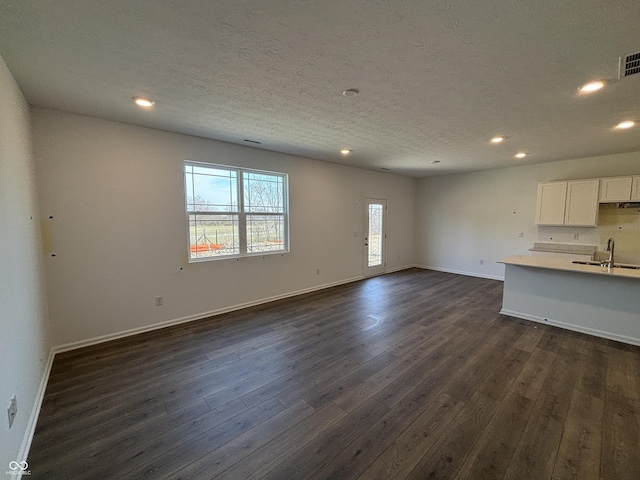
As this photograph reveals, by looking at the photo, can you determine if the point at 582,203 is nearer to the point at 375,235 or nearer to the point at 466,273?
the point at 466,273

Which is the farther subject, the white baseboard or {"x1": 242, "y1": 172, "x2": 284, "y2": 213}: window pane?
{"x1": 242, "y1": 172, "x2": 284, "y2": 213}: window pane

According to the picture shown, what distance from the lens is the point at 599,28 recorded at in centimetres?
157

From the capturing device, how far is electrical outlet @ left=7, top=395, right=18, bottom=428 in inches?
60.1

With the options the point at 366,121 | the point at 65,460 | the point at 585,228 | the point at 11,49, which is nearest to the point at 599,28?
the point at 366,121

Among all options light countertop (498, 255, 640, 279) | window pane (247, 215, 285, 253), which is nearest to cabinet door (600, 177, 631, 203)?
light countertop (498, 255, 640, 279)

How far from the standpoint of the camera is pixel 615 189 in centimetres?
461

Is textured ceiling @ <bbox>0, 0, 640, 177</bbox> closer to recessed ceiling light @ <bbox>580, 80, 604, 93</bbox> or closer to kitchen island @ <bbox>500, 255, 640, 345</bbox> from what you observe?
recessed ceiling light @ <bbox>580, 80, 604, 93</bbox>

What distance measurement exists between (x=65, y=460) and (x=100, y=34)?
2.69 meters

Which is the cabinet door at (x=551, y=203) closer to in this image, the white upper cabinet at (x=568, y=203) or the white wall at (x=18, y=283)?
the white upper cabinet at (x=568, y=203)

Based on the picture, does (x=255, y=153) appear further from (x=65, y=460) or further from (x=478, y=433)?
(x=478, y=433)

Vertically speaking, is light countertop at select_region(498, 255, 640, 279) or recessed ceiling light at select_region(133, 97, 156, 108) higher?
recessed ceiling light at select_region(133, 97, 156, 108)

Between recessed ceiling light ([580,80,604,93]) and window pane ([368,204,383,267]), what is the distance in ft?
14.6

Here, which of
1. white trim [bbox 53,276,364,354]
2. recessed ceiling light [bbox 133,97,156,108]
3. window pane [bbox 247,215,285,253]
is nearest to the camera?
recessed ceiling light [bbox 133,97,156,108]
